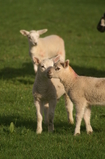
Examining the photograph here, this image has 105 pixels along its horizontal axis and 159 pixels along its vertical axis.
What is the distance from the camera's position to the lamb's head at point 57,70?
6492 mm

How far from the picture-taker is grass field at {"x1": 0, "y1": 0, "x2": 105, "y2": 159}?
577cm

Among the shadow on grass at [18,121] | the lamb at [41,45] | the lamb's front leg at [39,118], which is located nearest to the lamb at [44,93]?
the lamb's front leg at [39,118]

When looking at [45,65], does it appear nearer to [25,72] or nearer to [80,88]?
[80,88]

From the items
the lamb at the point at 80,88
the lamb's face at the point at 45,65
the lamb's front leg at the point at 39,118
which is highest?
the lamb's face at the point at 45,65

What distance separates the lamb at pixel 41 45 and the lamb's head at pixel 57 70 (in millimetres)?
4270

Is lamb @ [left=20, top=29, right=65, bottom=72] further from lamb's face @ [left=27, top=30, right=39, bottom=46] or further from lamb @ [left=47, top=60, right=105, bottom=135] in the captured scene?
lamb @ [left=47, top=60, right=105, bottom=135]

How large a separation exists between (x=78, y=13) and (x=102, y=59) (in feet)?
40.2

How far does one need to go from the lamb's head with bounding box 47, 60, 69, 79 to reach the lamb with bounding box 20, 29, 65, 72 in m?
4.27

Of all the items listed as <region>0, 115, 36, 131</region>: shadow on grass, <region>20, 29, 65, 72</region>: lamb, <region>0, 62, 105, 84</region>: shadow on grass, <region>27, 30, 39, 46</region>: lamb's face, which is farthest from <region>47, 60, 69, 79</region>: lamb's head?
<region>0, 62, 105, 84</region>: shadow on grass

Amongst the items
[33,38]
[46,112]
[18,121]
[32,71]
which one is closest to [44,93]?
[46,112]

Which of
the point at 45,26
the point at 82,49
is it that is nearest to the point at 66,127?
the point at 82,49

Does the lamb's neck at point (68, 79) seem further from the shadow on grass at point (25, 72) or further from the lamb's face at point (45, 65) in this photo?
the shadow on grass at point (25, 72)

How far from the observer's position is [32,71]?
42.1 ft

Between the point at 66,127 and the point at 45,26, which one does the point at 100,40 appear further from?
the point at 66,127
